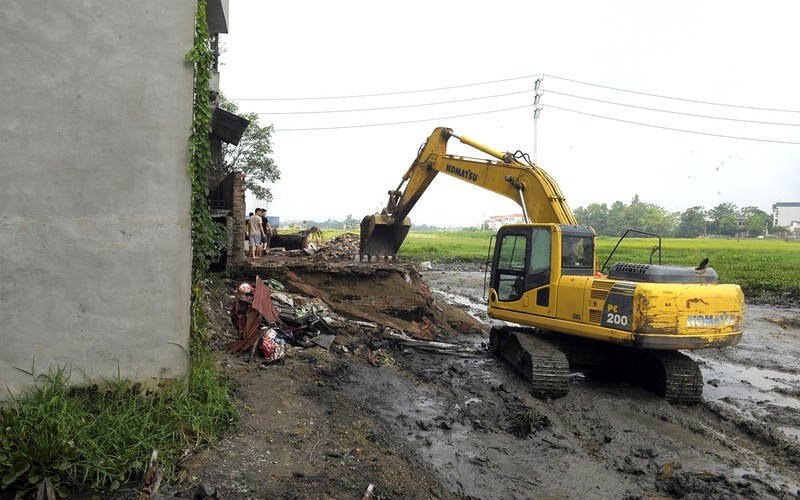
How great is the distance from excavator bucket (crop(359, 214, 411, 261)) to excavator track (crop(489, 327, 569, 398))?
4890 mm

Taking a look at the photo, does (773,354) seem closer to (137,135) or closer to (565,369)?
(565,369)

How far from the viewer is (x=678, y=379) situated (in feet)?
25.9

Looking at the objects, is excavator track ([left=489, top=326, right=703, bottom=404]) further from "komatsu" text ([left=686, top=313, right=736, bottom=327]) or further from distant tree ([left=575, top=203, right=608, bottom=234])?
distant tree ([left=575, top=203, right=608, bottom=234])

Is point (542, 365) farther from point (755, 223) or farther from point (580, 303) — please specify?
point (755, 223)

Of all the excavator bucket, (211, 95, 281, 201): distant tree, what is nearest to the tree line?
(211, 95, 281, 201): distant tree

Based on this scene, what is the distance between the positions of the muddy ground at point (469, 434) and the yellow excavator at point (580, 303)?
448 millimetres

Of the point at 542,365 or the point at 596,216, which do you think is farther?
the point at 596,216

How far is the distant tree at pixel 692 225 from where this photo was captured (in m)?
80.8

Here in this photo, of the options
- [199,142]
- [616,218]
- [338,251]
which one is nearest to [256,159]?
[338,251]

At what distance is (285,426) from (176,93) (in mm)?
3387

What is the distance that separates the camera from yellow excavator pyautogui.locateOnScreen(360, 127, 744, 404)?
7418 millimetres

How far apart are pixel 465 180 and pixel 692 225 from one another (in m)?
81.6

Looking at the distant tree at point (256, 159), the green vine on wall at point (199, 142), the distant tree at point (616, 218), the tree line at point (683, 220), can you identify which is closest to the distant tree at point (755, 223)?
the tree line at point (683, 220)

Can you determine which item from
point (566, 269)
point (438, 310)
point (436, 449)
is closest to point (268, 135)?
point (438, 310)
